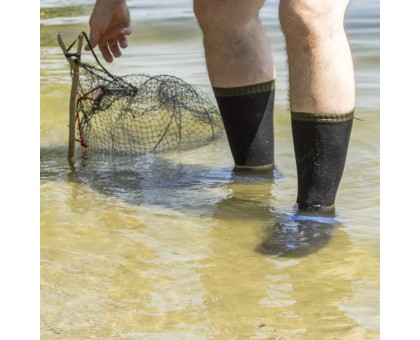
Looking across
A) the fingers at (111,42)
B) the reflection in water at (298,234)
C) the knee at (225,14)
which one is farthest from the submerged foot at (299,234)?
the fingers at (111,42)

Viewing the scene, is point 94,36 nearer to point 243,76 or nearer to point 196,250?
point 243,76

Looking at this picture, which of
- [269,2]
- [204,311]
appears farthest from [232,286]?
[269,2]

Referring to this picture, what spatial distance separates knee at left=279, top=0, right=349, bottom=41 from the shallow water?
74 centimetres

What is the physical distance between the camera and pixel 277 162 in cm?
407

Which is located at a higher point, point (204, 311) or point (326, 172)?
point (326, 172)

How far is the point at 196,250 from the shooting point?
3029 mm

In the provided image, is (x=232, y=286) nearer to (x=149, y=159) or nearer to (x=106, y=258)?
(x=106, y=258)

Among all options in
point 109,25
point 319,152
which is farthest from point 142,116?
point 319,152

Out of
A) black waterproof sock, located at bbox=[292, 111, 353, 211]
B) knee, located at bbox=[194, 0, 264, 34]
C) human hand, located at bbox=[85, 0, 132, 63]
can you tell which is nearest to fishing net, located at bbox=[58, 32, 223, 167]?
human hand, located at bbox=[85, 0, 132, 63]

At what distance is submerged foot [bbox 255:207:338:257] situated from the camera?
9.90ft

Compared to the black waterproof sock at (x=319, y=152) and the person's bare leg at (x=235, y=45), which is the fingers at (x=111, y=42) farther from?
the black waterproof sock at (x=319, y=152)

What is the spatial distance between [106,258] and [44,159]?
4.71ft

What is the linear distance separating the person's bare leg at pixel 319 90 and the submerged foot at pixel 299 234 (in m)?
0.06

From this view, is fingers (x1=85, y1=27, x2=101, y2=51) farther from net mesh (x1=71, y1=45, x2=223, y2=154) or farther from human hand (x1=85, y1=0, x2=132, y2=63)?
net mesh (x1=71, y1=45, x2=223, y2=154)
